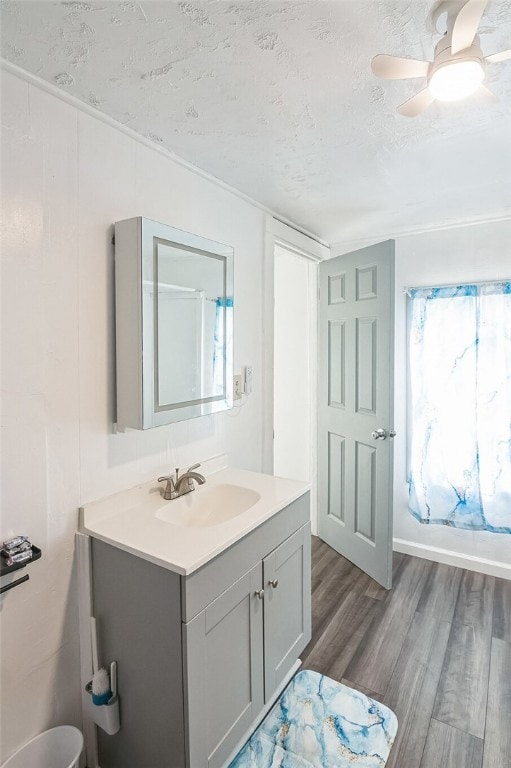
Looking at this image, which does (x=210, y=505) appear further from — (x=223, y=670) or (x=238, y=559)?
(x=223, y=670)

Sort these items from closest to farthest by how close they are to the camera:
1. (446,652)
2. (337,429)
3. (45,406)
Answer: (45,406) → (446,652) → (337,429)

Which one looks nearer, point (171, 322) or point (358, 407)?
point (171, 322)

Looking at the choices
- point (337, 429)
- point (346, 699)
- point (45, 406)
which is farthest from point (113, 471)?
point (337, 429)

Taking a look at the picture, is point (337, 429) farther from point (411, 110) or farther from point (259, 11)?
point (259, 11)

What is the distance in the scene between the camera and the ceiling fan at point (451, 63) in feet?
3.25

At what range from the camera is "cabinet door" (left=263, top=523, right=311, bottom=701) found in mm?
1623

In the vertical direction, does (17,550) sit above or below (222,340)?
below

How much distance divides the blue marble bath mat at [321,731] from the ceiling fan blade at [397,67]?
2.16 m

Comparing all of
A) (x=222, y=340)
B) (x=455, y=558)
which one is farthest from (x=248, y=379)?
(x=455, y=558)

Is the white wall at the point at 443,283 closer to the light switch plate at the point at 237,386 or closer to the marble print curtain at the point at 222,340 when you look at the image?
the light switch plate at the point at 237,386

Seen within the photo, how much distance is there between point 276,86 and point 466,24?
57 cm

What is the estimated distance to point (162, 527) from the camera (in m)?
1.43

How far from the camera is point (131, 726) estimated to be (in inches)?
53.7

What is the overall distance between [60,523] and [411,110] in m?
1.68
